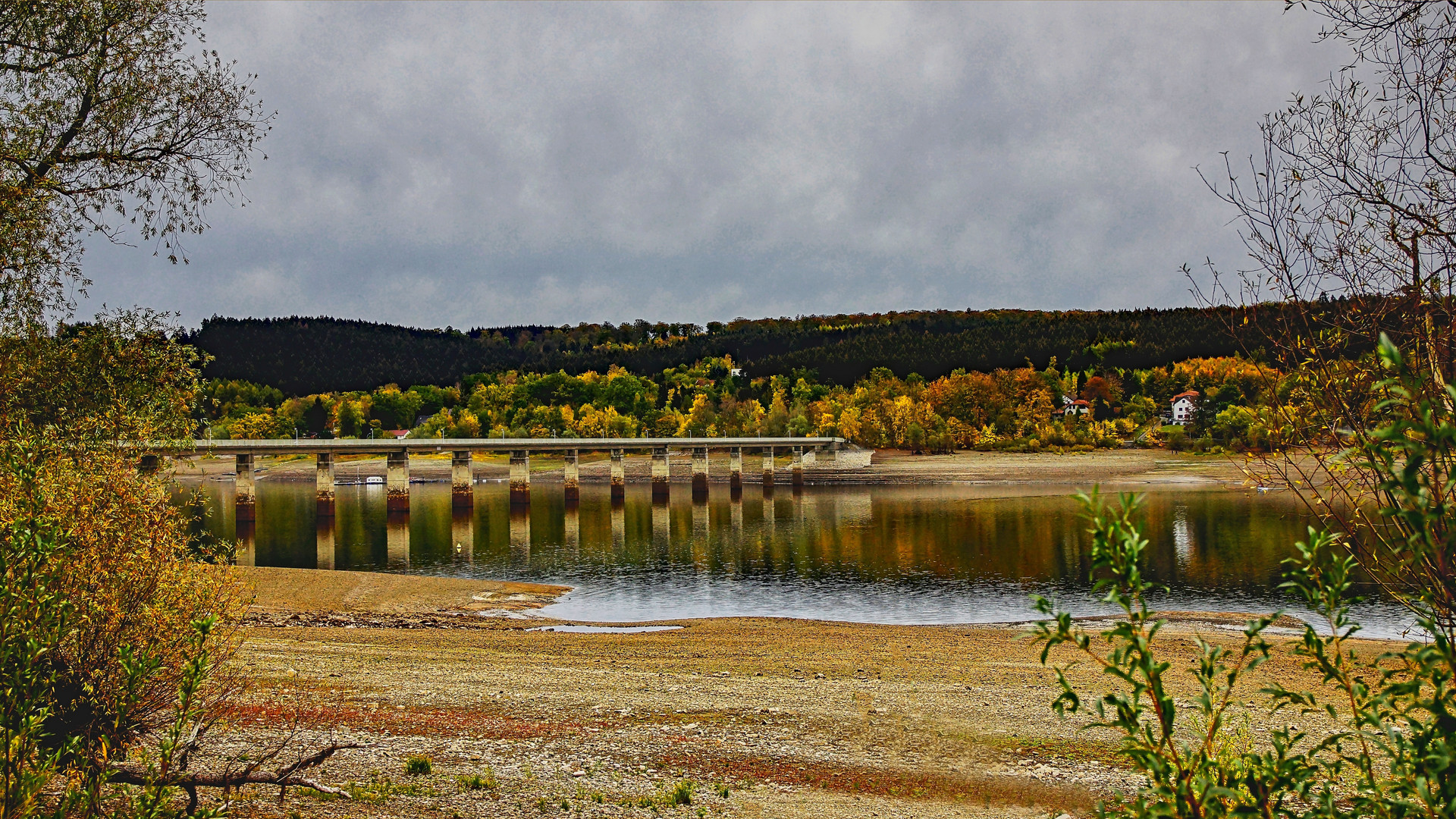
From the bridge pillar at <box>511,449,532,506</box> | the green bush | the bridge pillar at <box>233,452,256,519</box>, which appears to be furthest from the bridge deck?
the green bush

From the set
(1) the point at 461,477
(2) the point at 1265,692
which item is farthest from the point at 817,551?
Result: (2) the point at 1265,692

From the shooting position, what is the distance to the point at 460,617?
29.7 meters

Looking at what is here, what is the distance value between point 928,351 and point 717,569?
534 feet

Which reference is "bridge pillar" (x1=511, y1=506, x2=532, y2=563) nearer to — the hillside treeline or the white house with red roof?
the hillside treeline

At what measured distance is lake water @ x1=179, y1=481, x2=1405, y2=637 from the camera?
1280 inches

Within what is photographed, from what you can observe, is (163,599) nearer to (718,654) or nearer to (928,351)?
(718,654)

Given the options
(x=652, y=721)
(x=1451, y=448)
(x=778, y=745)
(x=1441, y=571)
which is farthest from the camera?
(x=652, y=721)

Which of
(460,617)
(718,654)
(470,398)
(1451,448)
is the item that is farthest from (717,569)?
(470,398)

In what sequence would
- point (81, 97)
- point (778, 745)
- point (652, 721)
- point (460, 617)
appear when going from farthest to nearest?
point (460, 617)
point (652, 721)
point (778, 745)
point (81, 97)

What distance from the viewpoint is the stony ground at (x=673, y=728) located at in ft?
34.8

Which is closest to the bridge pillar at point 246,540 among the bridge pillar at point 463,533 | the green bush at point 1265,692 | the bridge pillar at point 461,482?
the bridge pillar at point 463,533

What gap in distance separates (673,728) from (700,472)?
303 feet

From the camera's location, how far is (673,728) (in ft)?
45.6

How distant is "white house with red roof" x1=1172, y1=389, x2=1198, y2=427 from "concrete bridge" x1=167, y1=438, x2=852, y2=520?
190ft
